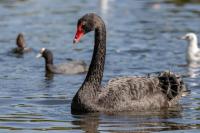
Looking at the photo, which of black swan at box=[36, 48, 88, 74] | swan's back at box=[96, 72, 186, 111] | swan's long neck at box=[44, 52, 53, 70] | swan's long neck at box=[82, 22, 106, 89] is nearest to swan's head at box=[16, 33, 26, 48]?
swan's long neck at box=[44, 52, 53, 70]

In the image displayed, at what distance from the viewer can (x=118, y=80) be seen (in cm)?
1239

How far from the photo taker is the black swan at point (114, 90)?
39.1ft

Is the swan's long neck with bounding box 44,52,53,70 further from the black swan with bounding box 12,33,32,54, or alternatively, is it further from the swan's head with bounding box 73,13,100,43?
the swan's head with bounding box 73,13,100,43

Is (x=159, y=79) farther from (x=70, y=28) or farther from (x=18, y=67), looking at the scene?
(x=70, y=28)

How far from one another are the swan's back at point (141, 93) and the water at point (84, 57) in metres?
0.23

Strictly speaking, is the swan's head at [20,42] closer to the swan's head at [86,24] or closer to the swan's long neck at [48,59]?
the swan's long neck at [48,59]

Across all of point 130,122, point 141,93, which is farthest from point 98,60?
point 130,122

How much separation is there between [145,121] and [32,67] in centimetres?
697

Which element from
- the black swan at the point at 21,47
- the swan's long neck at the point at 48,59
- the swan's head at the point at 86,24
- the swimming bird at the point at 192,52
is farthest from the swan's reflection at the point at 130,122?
the black swan at the point at 21,47

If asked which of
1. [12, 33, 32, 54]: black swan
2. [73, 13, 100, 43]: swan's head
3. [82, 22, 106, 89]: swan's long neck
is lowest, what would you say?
[12, 33, 32, 54]: black swan

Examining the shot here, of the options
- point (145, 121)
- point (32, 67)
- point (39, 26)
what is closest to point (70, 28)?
point (39, 26)

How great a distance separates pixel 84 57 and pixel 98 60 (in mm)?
6785

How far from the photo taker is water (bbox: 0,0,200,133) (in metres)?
11.1

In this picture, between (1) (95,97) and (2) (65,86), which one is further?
(2) (65,86)
